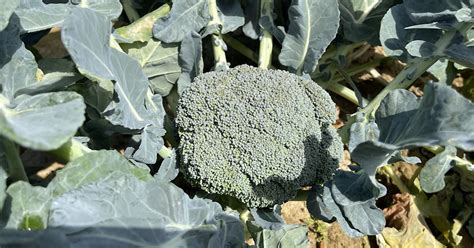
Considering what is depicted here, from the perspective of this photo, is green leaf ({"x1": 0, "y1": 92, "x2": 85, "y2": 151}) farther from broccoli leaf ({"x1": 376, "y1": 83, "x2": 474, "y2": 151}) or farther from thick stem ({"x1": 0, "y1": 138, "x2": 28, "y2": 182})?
broccoli leaf ({"x1": 376, "y1": 83, "x2": 474, "y2": 151})

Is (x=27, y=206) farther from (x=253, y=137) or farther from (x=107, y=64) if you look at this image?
(x=253, y=137)

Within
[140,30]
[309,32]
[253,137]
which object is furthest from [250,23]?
[253,137]

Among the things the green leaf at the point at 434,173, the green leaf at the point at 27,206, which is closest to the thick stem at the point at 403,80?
the green leaf at the point at 434,173

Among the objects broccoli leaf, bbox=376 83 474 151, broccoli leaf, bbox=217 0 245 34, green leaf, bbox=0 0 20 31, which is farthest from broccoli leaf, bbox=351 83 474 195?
green leaf, bbox=0 0 20 31

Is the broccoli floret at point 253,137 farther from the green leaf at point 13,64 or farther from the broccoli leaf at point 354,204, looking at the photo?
the green leaf at point 13,64

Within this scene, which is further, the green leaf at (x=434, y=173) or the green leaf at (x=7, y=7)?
the green leaf at (x=434, y=173)

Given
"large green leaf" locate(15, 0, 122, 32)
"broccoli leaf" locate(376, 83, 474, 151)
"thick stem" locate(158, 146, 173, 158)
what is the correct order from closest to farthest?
"broccoli leaf" locate(376, 83, 474, 151), "large green leaf" locate(15, 0, 122, 32), "thick stem" locate(158, 146, 173, 158)
